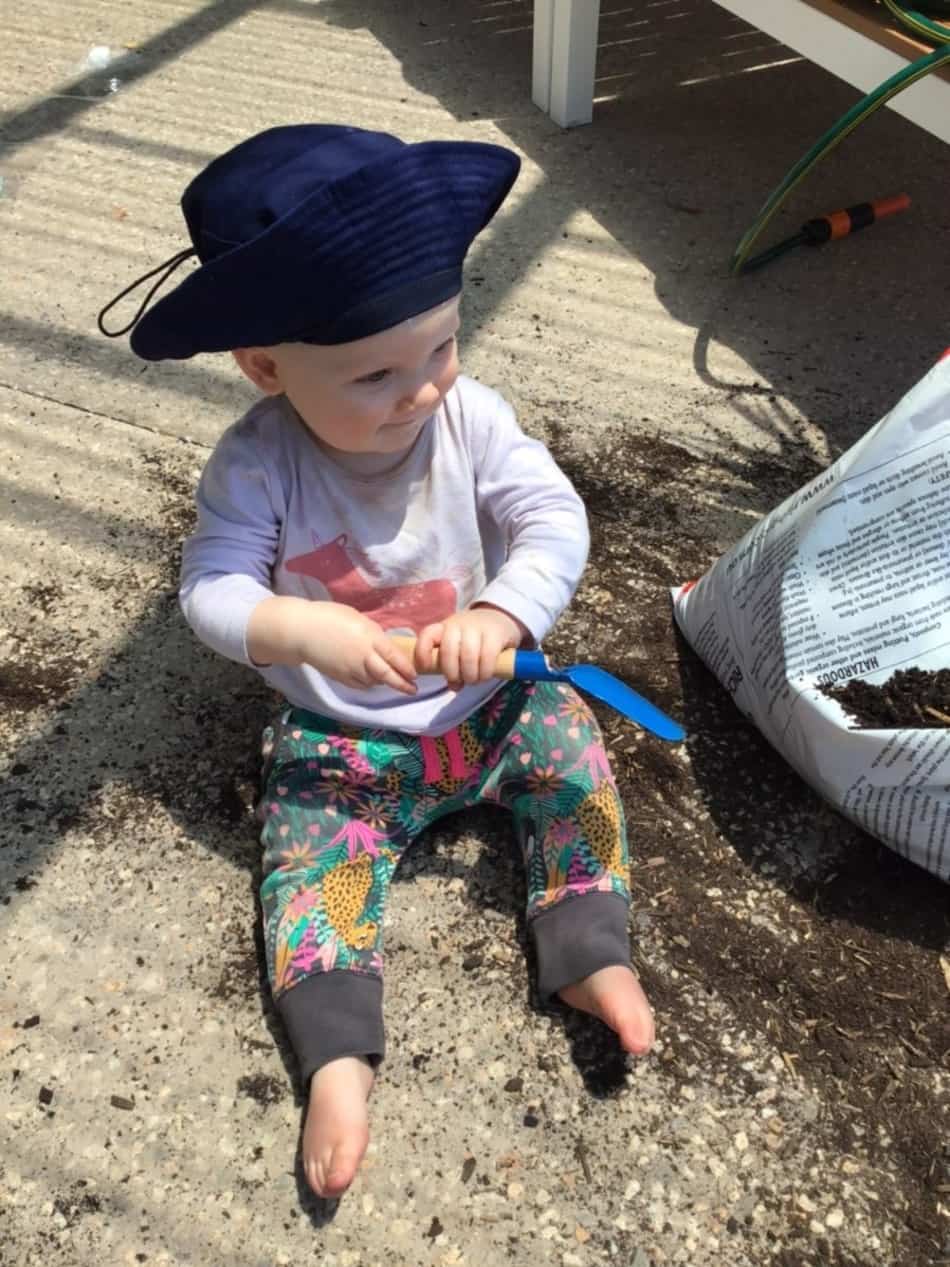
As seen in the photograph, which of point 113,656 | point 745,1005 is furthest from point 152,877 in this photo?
point 745,1005

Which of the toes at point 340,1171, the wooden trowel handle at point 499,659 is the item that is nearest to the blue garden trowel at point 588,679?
the wooden trowel handle at point 499,659

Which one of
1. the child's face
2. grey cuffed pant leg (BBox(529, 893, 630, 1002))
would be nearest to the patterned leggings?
grey cuffed pant leg (BBox(529, 893, 630, 1002))

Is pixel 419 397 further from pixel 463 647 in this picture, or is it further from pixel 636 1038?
pixel 636 1038

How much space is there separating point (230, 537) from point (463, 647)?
0.31 metres

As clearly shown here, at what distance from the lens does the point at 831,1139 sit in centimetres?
124

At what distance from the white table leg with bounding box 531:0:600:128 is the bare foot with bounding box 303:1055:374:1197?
2.51 meters

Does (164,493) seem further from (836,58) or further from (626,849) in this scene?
(836,58)

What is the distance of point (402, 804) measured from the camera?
4.75 feet

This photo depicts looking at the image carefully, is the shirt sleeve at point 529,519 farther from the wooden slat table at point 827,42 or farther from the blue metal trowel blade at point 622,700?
the wooden slat table at point 827,42

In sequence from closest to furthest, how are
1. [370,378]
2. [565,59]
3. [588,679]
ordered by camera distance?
[370,378], [588,679], [565,59]

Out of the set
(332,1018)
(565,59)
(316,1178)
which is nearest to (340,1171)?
(316,1178)

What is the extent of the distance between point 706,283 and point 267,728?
151 centimetres

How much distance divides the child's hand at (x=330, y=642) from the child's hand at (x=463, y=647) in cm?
2

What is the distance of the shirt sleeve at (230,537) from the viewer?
1292 millimetres
